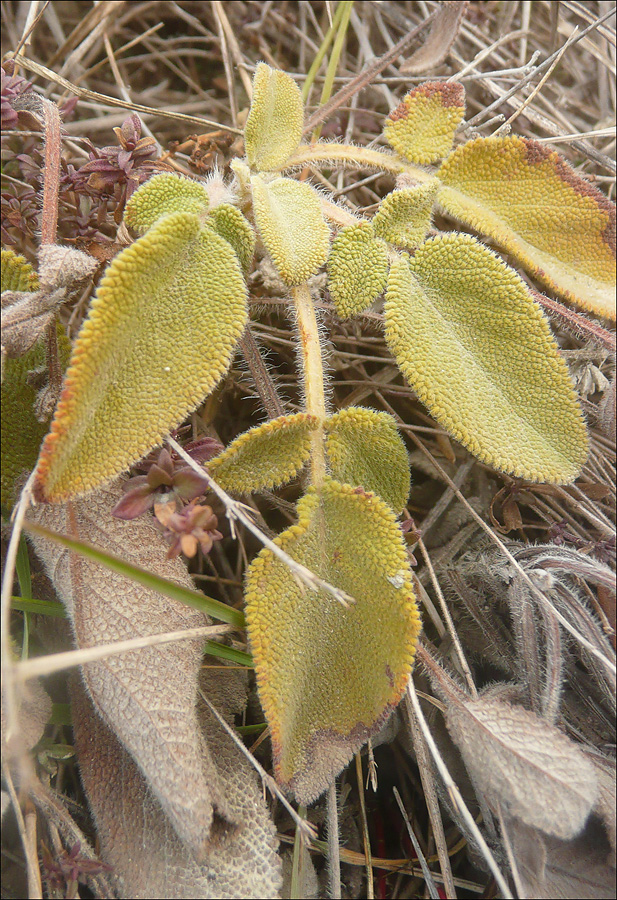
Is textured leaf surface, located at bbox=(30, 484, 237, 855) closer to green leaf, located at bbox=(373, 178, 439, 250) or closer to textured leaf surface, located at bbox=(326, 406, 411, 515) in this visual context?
textured leaf surface, located at bbox=(326, 406, 411, 515)

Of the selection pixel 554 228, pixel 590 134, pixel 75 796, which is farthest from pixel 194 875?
pixel 590 134

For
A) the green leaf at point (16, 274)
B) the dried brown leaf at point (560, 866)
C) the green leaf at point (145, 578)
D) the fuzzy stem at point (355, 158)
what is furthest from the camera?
Result: the fuzzy stem at point (355, 158)

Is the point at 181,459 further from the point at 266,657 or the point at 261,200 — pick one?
the point at 261,200

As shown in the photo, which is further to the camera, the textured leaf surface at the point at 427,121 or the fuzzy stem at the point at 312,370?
the textured leaf surface at the point at 427,121

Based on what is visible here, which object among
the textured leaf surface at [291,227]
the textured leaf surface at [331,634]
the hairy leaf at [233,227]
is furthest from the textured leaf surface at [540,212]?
the textured leaf surface at [331,634]

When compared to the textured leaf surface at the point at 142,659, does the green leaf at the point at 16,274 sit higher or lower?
higher

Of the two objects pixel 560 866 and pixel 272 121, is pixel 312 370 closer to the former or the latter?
pixel 272 121

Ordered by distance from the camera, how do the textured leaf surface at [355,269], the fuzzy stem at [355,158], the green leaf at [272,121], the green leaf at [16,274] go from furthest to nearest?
the fuzzy stem at [355,158] → the green leaf at [272,121] → the textured leaf surface at [355,269] → the green leaf at [16,274]

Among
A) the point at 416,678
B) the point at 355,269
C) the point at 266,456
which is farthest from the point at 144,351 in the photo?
the point at 416,678

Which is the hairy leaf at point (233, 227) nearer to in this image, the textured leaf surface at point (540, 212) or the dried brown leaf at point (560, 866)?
the textured leaf surface at point (540, 212)
